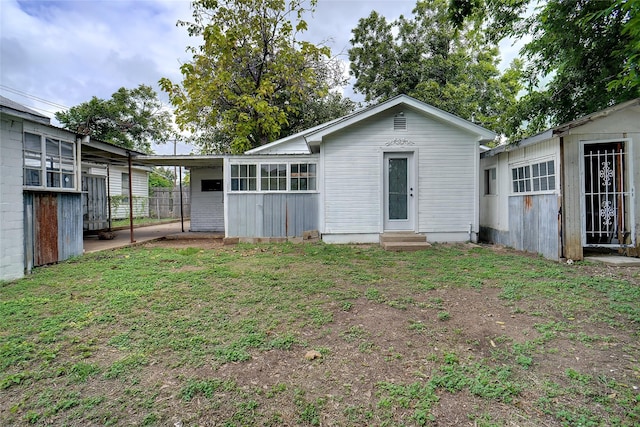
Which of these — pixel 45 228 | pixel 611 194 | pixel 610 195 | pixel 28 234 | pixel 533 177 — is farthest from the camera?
pixel 533 177

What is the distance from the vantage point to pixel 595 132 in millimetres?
6023

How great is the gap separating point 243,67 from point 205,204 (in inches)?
305

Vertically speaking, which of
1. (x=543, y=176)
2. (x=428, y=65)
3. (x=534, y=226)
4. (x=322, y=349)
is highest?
(x=428, y=65)

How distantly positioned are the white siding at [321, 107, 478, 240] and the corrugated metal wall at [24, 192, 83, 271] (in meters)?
5.95

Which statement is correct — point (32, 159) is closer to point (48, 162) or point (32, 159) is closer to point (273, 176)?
point (48, 162)

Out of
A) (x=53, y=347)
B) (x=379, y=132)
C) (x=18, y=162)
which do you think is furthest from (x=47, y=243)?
(x=379, y=132)

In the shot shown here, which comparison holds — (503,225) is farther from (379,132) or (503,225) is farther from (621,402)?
(621,402)

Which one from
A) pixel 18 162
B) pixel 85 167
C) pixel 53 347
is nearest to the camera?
pixel 53 347

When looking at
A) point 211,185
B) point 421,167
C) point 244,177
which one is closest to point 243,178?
point 244,177

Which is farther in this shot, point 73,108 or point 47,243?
point 73,108

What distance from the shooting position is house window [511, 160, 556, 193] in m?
6.37

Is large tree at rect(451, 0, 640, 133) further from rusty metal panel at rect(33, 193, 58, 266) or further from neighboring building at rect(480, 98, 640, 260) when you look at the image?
rusty metal panel at rect(33, 193, 58, 266)

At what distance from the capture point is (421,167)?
8.38 meters

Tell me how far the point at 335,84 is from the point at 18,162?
16.7m
